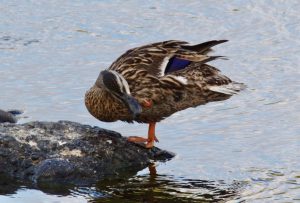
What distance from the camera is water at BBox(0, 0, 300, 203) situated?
7547mm

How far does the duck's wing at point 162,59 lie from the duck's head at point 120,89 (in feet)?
1.25

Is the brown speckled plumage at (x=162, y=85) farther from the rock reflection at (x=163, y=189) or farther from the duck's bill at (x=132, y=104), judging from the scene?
the rock reflection at (x=163, y=189)

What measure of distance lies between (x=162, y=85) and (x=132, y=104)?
57 cm

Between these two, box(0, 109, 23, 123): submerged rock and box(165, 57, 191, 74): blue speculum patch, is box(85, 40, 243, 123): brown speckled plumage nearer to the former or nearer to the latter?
box(165, 57, 191, 74): blue speculum patch

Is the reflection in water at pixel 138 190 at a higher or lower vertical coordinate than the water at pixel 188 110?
lower

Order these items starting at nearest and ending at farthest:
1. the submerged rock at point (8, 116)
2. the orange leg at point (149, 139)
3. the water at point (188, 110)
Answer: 1. the water at point (188, 110)
2. the orange leg at point (149, 139)
3. the submerged rock at point (8, 116)

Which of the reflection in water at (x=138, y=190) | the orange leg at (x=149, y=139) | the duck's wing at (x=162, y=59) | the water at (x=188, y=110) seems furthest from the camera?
the duck's wing at (x=162, y=59)

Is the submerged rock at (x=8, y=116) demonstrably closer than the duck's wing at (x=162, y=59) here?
No

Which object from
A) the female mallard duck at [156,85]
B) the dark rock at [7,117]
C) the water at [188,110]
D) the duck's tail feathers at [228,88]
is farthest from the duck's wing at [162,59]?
the dark rock at [7,117]

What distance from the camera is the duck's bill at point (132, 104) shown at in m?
7.96

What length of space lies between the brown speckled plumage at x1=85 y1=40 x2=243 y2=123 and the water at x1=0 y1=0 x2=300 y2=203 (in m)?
0.38

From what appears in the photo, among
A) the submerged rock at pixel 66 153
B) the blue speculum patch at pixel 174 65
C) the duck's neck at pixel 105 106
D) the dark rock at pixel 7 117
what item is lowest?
the submerged rock at pixel 66 153

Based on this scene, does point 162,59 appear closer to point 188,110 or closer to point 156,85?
point 156,85

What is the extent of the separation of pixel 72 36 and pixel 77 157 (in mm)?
4594
